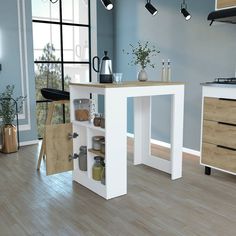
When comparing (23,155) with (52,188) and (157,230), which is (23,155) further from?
(157,230)

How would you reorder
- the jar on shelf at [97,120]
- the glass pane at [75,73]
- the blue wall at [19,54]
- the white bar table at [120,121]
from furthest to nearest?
the glass pane at [75,73] → the blue wall at [19,54] → the jar on shelf at [97,120] → the white bar table at [120,121]

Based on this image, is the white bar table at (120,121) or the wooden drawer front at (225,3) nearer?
the white bar table at (120,121)

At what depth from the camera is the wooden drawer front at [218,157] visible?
309 centimetres

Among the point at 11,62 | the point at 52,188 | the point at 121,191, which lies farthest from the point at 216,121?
the point at 11,62

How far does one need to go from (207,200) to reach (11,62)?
320 centimetres

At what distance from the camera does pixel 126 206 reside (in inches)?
104

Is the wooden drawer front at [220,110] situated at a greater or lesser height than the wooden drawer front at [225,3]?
lesser

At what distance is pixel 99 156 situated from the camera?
9.58 ft

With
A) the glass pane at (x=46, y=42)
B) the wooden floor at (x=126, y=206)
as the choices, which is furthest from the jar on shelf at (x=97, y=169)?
the glass pane at (x=46, y=42)

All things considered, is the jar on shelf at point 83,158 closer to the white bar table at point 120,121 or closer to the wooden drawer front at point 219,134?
the white bar table at point 120,121

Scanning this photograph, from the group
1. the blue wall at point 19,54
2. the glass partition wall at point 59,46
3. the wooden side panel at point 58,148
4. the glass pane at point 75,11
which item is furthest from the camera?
the glass pane at point 75,11

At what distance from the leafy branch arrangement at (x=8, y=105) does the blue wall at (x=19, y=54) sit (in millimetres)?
66

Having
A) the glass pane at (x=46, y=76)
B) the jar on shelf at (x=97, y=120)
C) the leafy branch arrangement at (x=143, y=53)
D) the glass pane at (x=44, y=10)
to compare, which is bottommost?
the jar on shelf at (x=97, y=120)

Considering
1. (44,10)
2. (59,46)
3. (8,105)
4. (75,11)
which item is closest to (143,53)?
(8,105)
